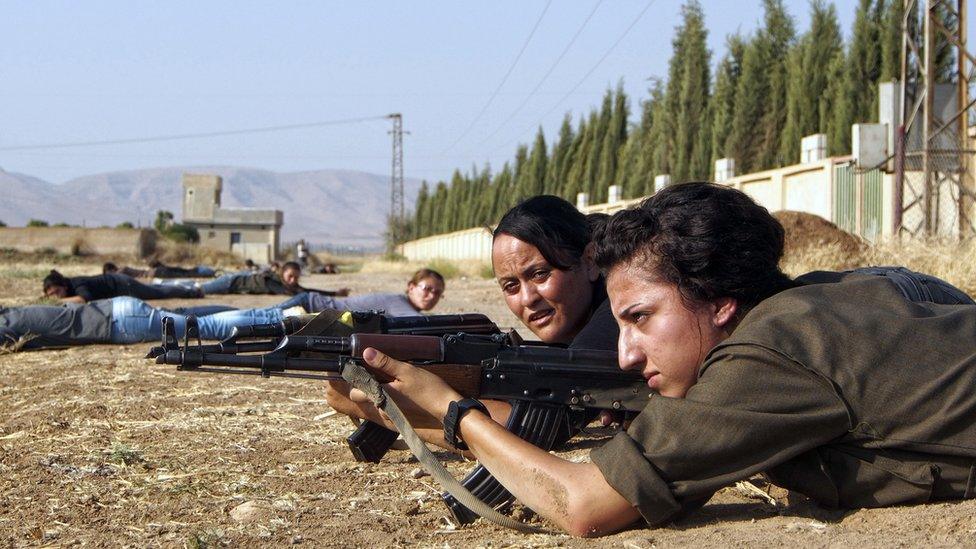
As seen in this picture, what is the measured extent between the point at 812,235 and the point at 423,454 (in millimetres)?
11137

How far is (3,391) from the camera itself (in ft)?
22.6

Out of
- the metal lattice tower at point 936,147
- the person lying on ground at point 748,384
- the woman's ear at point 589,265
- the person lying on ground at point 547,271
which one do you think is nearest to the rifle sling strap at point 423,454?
the person lying on ground at point 748,384

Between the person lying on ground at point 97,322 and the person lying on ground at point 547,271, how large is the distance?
571 centimetres

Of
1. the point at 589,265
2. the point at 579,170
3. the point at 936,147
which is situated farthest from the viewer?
the point at 579,170

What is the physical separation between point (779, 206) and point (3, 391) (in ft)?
51.3

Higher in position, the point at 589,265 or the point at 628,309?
the point at 589,265

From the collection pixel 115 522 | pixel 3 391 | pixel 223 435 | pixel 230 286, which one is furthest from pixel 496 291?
pixel 115 522

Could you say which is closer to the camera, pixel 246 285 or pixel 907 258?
pixel 907 258

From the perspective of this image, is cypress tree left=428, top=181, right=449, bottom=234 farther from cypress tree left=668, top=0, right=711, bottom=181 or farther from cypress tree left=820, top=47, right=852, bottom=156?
cypress tree left=820, top=47, right=852, bottom=156

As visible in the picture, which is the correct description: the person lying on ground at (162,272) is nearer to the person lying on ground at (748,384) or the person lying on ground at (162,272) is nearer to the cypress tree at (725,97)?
the cypress tree at (725,97)

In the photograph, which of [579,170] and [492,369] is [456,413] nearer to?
[492,369]

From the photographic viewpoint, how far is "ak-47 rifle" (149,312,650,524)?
335cm

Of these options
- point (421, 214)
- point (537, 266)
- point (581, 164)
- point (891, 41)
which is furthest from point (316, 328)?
point (421, 214)

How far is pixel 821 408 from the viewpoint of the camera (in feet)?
8.61
